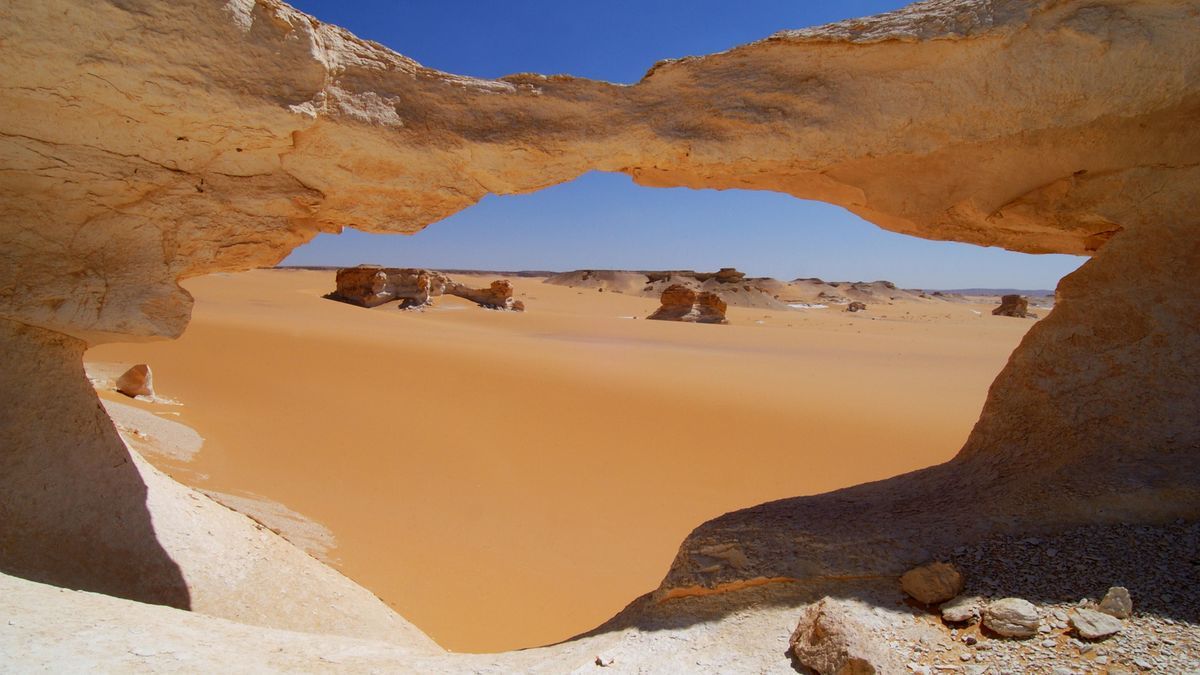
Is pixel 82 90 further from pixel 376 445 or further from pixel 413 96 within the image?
pixel 376 445

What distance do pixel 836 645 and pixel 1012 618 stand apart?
0.60 metres

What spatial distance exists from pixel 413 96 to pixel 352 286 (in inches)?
878

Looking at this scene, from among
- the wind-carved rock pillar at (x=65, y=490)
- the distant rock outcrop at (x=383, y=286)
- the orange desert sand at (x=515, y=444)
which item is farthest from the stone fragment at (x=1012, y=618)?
the distant rock outcrop at (x=383, y=286)

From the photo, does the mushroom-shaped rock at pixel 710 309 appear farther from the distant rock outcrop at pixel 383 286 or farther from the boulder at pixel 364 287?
the boulder at pixel 364 287

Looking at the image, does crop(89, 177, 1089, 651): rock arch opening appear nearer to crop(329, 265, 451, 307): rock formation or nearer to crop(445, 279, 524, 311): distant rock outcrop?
crop(329, 265, 451, 307): rock formation

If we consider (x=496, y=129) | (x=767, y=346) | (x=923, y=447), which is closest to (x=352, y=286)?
(x=767, y=346)

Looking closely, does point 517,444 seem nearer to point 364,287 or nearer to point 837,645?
point 837,645

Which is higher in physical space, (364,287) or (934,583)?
(364,287)

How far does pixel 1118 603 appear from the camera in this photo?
7.24 ft

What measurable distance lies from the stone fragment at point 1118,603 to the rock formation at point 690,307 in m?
23.6

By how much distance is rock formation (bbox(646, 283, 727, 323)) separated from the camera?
26.4m

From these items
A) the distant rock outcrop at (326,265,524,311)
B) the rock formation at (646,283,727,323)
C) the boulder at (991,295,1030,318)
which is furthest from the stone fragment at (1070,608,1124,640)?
the boulder at (991,295,1030,318)

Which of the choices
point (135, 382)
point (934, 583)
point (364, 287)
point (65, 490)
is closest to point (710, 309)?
point (364, 287)

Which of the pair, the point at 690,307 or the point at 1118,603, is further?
the point at 690,307
